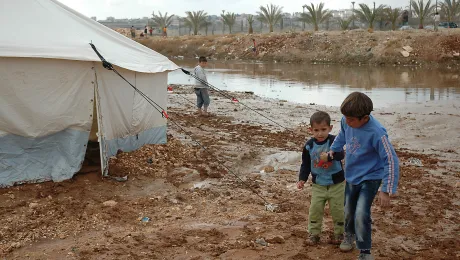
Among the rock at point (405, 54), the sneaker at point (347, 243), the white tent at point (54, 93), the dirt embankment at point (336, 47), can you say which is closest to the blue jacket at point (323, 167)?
the sneaker at point (347, 243)

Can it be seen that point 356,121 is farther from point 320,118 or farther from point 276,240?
point 276,240

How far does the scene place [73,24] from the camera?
25.0 ft

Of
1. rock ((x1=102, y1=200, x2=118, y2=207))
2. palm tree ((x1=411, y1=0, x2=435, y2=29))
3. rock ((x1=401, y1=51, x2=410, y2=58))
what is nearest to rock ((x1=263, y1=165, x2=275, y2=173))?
rock ((x1=102, y1=200, x2=118, y2=207))

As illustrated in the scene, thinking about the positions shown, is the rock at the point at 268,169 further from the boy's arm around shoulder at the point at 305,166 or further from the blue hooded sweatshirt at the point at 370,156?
the blue hooded sweatshirt at the point at 370,156

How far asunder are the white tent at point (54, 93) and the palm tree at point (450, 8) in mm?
39476

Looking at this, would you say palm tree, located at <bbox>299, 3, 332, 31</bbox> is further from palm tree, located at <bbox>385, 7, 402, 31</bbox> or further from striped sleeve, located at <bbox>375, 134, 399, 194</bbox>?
striped sleeve, located at <bbox>375, 134, 399, 194</bbox>

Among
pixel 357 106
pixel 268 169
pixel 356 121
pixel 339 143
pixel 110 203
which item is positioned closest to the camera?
pixel 357 106

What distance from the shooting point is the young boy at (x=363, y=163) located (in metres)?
3.81

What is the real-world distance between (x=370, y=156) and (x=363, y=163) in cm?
8

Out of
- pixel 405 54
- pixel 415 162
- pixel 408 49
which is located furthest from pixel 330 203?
pixel 408 49

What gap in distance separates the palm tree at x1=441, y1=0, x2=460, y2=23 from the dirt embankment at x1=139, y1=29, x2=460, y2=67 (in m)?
8.31

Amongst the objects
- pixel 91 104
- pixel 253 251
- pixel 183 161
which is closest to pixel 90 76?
pixel 91 104

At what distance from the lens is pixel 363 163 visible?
4062mm

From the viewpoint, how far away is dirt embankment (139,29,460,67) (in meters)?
31.5
